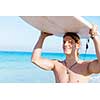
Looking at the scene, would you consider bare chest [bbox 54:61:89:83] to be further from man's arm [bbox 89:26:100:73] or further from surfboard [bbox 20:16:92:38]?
surfboard [bbox 20:16:92:38]

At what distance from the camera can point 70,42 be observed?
1.48 meters

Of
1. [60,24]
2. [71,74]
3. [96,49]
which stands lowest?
[71,74]

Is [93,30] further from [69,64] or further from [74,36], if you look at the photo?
[69,64]

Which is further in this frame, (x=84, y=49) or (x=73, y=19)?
(x=84, y=49)

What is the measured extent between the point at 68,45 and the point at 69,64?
114mm

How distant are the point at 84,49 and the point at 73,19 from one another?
233mm

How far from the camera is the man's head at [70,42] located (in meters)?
1.48

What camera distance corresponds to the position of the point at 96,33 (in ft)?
4.51

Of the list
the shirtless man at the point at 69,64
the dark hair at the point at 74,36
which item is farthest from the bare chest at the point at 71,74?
the dark hair at the point at 74,36

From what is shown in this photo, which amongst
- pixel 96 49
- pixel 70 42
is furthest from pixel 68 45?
pixel 96 49

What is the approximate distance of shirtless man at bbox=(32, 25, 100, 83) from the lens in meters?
1.48

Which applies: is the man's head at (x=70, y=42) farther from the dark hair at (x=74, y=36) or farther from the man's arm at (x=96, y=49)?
the man's arm at (x=96, y=49)
